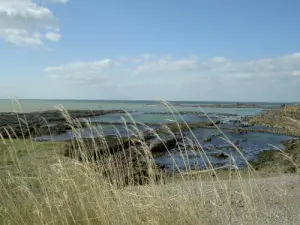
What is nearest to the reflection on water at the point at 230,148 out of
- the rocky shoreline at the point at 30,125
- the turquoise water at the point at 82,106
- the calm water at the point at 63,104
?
the turquoise water at the point at 82,106

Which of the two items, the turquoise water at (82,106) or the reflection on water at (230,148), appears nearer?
the turquoise water at (82,106)

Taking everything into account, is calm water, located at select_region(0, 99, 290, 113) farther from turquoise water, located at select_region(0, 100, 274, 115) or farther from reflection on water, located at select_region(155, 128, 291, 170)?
reflection on water, located at select_region(155, 128, 291, 170)

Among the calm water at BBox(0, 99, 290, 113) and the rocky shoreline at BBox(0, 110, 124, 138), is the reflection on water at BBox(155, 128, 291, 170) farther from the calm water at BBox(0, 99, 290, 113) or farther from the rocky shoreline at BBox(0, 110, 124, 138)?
the rocky shoreline at BBox(0, 110, 124, 138)

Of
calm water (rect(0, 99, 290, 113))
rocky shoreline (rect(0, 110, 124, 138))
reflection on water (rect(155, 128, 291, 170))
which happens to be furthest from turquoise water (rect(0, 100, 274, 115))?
reflection on water (rect(155, 128, 291, 170))

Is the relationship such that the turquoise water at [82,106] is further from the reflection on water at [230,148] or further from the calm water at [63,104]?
the reflection on water at [230,148]

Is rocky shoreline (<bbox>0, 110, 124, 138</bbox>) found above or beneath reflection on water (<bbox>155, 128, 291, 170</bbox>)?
above

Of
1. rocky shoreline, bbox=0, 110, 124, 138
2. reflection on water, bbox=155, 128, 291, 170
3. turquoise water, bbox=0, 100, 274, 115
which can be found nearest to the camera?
turquoise water, bbox=0, 100, 274, 115

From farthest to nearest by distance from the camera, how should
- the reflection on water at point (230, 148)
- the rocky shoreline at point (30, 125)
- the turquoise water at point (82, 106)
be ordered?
1. the reflection on water at point (230, 148)
2. the rocky shoreline at point (30, 125)
3. the turquoise water at point (82, 106)

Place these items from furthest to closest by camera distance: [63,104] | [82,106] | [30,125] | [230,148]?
[82,106], [30,125], [230,148], [63,104]

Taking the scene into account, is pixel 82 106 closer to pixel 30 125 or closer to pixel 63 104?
pixel 30 125

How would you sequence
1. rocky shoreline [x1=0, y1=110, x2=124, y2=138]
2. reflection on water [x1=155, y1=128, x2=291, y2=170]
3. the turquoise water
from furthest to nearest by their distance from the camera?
reflection on water [x1=155, y1=128, x2=291, y2=170] → rocky shoreline [x1=0, y1=110, x2=124, y2=138] → the turquoise water

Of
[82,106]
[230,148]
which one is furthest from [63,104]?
[82,106]

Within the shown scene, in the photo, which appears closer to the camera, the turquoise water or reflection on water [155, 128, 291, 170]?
the turquoise water

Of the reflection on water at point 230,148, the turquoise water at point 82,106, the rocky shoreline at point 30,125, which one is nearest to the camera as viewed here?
the turquoise water at point 82,106
